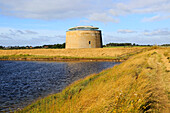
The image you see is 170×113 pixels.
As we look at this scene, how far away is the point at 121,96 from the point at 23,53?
59.1 m

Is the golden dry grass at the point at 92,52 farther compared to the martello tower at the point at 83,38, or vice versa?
the martello tower at the point at 83,38

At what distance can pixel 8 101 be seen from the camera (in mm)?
11039

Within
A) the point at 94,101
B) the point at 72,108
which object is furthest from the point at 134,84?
the point at 72,108

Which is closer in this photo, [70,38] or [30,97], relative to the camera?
[30,97]

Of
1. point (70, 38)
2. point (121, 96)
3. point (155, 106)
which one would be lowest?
point (155, 106)

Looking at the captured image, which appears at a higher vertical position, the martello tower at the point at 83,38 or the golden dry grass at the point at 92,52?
the martello tower at the point at 83,38

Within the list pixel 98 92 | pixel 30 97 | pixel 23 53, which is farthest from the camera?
pixel 23 53

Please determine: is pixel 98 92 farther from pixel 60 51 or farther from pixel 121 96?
pixel 60 51

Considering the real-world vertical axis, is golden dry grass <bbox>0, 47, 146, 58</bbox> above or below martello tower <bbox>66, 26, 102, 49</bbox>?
below

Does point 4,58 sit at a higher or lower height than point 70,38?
lower

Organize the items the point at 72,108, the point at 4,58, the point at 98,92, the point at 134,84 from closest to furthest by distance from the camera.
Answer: the point at 72,108 → the point at 98,92 → the point at 134,84 → the point at 4,58

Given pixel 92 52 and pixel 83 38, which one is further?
pixel 83 38

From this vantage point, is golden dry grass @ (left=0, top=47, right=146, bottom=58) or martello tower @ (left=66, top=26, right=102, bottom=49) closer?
golden dry grass @ (left=0, top=47, right=146, bottom=58)

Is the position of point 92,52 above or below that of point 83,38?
below
